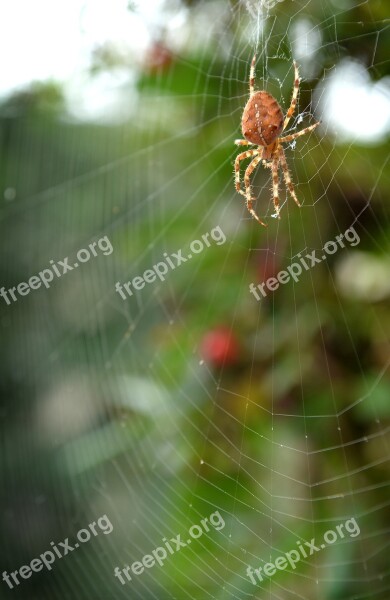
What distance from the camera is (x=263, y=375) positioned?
1317 mm

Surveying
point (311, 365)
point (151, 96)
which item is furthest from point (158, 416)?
point (151, 96)

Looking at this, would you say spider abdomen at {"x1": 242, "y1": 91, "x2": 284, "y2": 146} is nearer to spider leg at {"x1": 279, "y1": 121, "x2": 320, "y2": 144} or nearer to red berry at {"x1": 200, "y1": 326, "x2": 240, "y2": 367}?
spider leg at {"x1": 279, "y1": 121, "x2": 320, "y2": 144}

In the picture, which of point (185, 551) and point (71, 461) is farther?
point (71, 461)

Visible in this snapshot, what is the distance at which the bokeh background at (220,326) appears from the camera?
1166mm

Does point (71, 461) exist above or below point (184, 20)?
below

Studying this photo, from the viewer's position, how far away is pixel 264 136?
148cm

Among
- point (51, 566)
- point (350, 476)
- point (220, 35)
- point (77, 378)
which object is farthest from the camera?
point (77, 378)

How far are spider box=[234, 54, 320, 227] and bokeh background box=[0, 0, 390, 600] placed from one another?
29mm

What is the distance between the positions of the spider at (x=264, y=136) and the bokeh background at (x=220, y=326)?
0.03 m

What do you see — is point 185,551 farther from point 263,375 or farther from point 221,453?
point 263,375

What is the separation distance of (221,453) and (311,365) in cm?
30

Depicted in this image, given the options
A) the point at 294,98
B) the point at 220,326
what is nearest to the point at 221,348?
the point at 220,326

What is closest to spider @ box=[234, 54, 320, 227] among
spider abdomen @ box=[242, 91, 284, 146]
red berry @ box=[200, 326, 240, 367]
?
spider abdomen @ box=[242, 91, 284, 146]

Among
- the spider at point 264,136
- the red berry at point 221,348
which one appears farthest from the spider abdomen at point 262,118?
the red berry at point 221,348
